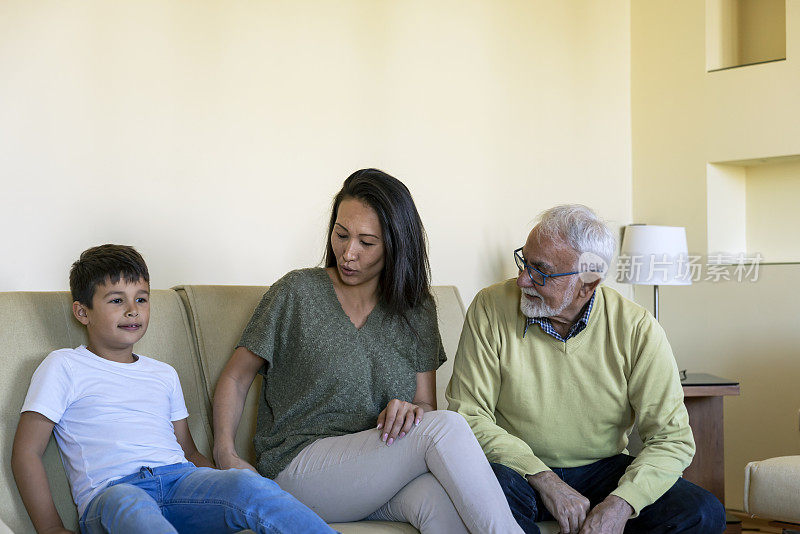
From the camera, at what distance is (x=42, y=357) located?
1.87 m

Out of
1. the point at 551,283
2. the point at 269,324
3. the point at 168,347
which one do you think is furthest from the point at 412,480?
the point at 168,347

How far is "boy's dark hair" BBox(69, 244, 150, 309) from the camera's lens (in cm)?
186

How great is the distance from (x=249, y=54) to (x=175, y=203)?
56 cm

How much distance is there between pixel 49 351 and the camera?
188 cm

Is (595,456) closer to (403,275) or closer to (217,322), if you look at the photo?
(403,275)

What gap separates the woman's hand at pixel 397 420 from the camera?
72.2 inches

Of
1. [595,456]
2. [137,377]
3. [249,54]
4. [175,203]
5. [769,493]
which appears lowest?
[769,493]

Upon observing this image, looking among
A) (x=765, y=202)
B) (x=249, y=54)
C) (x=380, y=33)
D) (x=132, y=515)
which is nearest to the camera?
(x=132, y=515)

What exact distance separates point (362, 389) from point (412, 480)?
273 millimetres

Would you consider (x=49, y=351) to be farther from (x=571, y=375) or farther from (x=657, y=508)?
(x=657, y=508)

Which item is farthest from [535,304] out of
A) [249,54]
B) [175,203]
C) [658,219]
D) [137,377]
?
[658,219]

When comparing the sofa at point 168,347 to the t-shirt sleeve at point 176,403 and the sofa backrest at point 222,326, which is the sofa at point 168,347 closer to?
the sofa backrest at point 222,326

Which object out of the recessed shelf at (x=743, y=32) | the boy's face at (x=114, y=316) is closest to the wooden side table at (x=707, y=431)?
the recessed shelf at (x=743, y=32)

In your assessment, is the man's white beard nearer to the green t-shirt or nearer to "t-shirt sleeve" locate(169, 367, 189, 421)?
the green t-shirt
